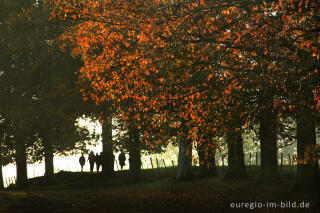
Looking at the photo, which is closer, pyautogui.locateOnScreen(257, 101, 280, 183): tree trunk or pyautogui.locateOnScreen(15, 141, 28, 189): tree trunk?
pyautogui.locateOnScreen(257, 101, 280, 183): tree trunk

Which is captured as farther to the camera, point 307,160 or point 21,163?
point 21,163

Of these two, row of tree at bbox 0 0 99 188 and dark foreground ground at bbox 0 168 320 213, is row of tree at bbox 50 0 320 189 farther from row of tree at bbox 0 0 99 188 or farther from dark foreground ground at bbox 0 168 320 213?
row of tree at bbox 0 0 99 188

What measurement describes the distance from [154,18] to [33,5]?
50.8ft

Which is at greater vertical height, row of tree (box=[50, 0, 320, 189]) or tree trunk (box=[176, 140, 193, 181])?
row of tree (box=[50, 0, 320, 189])

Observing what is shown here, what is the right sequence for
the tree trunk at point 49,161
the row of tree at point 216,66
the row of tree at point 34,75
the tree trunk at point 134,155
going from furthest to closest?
the tree trunk at point 49,161, the tree trunk at point 134,155, the row of tree at point 34,75, the row of tree at point 216,66

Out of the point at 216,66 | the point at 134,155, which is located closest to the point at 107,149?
the point at 134,155

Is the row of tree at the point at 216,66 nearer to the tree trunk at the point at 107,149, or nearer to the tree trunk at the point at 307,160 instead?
the tree trunk at the point at 307,160

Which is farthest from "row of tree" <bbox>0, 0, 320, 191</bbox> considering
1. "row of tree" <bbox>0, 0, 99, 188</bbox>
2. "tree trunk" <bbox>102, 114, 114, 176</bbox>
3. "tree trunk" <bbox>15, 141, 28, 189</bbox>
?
"tree trunk" <bbox>15, 141, 28, 189</bbox>

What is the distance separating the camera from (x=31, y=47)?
87.0 feet

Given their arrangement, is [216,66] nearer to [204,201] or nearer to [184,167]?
[204,201]

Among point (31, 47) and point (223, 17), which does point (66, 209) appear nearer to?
point (223, 17)

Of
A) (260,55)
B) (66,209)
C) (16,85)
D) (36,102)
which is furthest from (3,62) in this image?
(260,55)

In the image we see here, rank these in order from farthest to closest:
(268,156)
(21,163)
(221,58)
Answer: (21,163) → (268,156) → (221,58)

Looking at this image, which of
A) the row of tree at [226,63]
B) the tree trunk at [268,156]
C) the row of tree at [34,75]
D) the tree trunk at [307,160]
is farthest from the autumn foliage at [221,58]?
the row of tree at [34,75]
